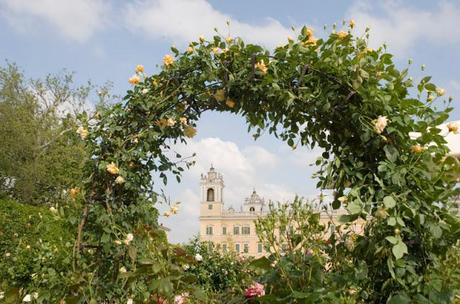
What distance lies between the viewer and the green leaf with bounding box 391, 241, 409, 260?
2020mm

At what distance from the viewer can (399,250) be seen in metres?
2.03

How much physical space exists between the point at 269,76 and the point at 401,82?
0.59 m

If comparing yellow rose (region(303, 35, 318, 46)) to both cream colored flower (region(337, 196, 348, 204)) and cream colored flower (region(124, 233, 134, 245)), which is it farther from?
cream colored flower (region(124, 233, 134, 245))

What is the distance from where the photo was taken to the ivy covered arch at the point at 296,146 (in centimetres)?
217

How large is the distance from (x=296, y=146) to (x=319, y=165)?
1.09 feet

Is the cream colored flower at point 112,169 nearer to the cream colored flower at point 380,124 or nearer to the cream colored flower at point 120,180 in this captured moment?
the cream colored flower at point 120,180

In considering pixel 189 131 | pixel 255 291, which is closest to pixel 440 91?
pixel 189 131

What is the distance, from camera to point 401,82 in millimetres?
2354

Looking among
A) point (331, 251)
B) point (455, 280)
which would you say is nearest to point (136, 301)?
point (331, 251)

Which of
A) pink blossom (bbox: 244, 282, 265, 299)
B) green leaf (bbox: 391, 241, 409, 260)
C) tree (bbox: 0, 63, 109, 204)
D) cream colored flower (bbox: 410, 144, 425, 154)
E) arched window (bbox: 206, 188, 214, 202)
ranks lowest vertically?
green leaf (bbox: 391, 241, 409, 260)

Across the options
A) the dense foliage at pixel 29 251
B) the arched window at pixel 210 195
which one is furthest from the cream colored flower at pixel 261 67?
the arched window at pixel 210 195

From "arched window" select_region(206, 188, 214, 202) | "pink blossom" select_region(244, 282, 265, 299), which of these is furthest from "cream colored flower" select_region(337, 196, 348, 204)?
"arched window" select_region(206, 188, 214, 202)

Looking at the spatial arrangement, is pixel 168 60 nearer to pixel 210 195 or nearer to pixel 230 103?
pixel 230 103

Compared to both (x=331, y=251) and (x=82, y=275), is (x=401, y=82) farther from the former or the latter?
(x=82, y=275)
